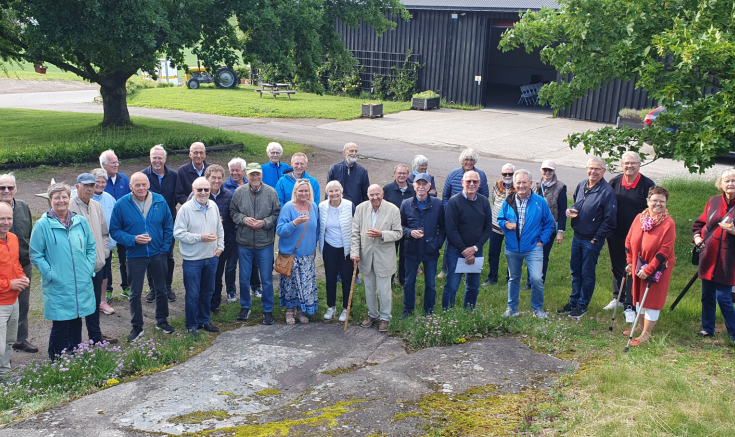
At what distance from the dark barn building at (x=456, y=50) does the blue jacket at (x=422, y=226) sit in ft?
64.8

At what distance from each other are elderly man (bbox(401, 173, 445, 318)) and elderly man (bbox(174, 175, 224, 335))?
86.2 inches

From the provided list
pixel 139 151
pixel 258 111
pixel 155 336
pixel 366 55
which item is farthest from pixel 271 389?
pixel 366 55

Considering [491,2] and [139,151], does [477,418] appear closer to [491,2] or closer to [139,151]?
[139,151]

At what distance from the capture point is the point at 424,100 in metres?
27.8

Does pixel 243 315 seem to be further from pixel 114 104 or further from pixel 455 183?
pixel 114 104

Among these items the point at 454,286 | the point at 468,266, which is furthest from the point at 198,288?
the point at 468,266

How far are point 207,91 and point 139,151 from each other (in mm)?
17326

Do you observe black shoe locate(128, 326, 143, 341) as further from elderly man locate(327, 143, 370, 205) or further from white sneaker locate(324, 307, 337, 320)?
elderly man locate(327, 143, 370, 205)

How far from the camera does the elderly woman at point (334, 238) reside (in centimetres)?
755

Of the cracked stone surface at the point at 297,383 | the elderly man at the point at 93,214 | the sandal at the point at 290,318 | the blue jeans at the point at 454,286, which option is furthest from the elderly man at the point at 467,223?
the elderly man at the point at 93,214

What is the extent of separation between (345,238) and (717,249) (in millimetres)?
4058

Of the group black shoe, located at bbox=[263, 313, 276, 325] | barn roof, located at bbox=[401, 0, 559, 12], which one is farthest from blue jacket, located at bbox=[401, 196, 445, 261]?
barn roof, located at bbox=[401, 0, 559, 12]

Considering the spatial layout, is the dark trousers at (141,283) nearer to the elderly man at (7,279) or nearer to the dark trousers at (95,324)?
the dark trousers at (95,324)

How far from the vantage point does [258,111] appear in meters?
25.5
